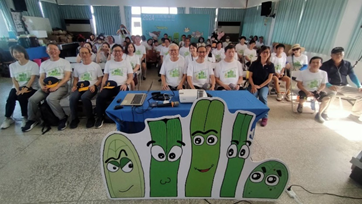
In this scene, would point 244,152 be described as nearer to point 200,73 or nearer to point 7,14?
point 200,73

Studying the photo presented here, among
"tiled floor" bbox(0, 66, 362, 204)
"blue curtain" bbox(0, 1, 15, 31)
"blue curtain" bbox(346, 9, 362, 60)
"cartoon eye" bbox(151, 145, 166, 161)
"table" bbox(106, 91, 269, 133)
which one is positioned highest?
"blue curtain" bbox(0, 1, 15, 31)

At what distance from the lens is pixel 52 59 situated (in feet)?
8.24

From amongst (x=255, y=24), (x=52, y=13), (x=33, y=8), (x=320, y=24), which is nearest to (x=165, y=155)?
(x=320, y=24)

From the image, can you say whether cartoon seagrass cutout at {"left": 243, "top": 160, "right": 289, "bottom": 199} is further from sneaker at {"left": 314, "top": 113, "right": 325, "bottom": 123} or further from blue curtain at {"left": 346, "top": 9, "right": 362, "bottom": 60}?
blue curtain at {"left": 346, "top": 9, "right": 362, "bottom": 60}

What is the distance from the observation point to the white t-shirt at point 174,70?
2.73 metres

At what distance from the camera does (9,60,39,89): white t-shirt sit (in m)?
2.44

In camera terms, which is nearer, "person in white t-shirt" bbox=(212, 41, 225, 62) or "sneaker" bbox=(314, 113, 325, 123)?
"sneaker" bbox=(314, 113, 325, 123)

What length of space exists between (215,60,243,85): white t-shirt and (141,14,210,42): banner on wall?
198 inches

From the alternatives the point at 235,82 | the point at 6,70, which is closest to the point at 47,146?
the point at 235,82

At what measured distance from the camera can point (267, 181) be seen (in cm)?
128

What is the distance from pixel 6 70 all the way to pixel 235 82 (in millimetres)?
6704

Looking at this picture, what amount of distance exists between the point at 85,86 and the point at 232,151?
2.35 meters

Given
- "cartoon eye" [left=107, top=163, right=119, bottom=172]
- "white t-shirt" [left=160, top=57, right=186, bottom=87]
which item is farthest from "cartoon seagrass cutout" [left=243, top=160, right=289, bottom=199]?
"white t-shirt" [left=160, top=57, right=186, bottom=87]

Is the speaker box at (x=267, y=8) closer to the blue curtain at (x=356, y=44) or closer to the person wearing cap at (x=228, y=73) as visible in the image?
the blue curtain at (x=356, y=44)
